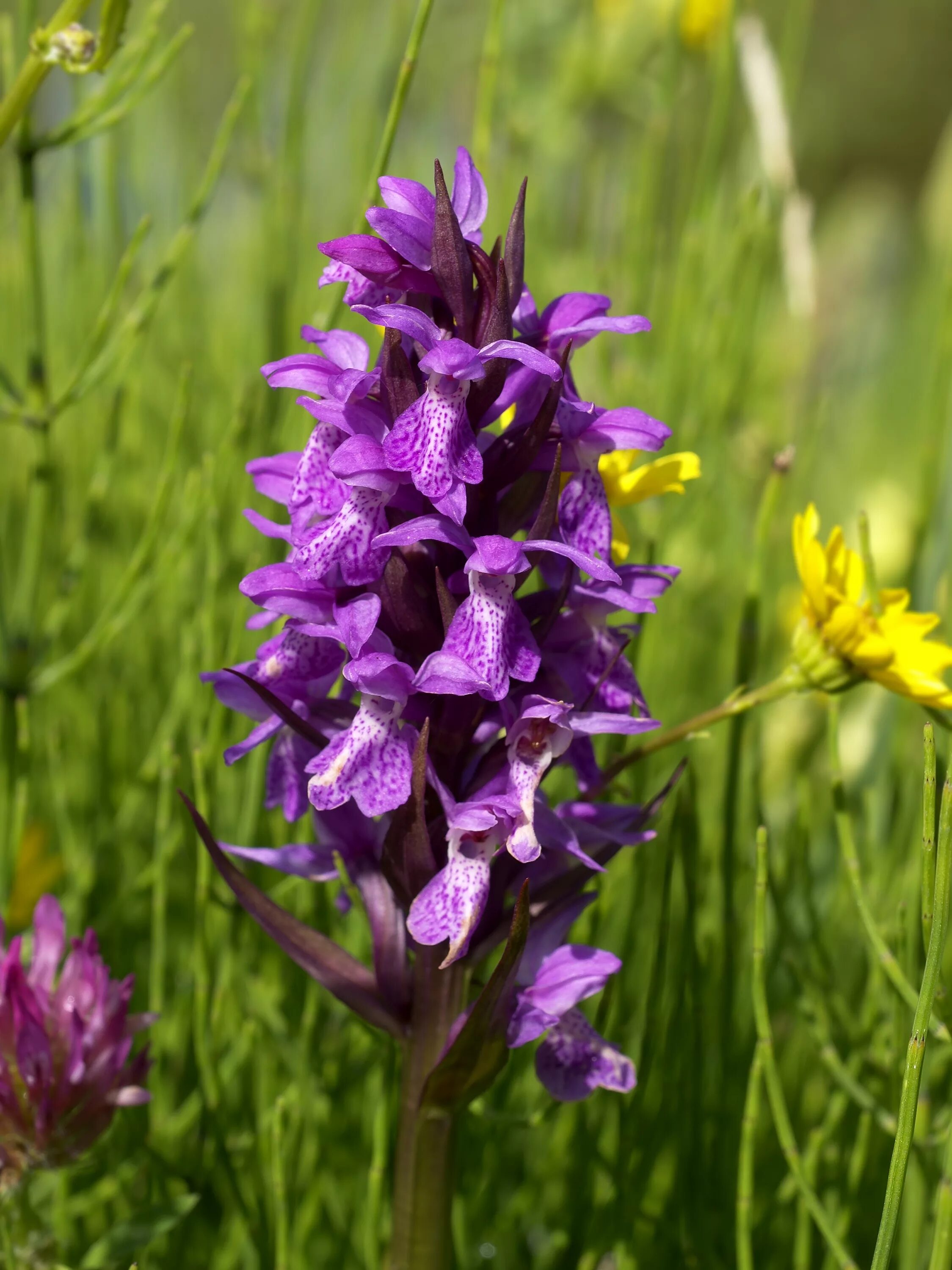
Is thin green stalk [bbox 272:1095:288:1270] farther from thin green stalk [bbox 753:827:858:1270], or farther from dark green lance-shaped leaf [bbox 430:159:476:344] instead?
dark green lance-shaped leaf [bbox 430:159:476:344]

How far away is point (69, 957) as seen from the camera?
2.41 ft

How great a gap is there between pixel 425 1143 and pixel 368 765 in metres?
0.24

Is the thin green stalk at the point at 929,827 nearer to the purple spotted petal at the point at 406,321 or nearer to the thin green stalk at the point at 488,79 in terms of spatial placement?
the purple spotted petal at the point at 406,321

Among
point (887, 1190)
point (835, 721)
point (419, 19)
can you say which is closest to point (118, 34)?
point (419, 19)

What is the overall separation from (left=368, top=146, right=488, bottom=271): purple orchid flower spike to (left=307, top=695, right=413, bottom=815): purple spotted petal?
23 centimetres

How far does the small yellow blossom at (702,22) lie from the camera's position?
2.08 metres

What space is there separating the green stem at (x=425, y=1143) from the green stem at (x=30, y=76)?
0.65 m

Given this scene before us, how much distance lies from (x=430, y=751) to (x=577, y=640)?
11cm

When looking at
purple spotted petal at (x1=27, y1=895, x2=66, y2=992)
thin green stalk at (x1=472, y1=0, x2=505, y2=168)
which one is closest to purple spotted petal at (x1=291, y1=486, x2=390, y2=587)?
purple spotted petal at (x1=27, y1=895, x2=66, y2=992)

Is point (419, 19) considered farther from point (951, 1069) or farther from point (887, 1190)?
point (951, 1069)

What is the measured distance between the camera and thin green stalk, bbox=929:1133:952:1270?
60 centimetres

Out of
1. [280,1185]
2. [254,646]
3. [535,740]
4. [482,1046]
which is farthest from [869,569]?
[254,646]

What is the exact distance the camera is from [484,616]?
56cm

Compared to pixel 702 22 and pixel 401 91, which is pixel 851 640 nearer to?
pixel 401 91
